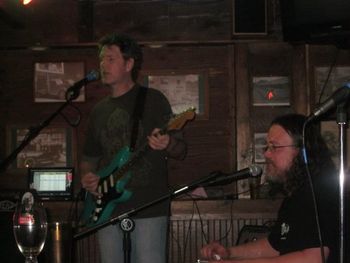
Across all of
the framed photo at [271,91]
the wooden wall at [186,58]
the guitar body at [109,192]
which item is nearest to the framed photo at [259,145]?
the wooden wall at [186,58]

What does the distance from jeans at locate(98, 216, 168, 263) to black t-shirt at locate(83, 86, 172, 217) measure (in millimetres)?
63

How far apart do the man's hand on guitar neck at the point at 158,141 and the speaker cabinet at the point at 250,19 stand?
148 cm

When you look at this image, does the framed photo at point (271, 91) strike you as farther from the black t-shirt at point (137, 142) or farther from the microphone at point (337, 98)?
the microphone at point (337, 98)

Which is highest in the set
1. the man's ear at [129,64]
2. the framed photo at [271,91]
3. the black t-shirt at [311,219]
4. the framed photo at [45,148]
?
the man's ear at [129,64]

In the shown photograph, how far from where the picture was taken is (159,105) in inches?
150

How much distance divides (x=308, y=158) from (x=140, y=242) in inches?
46.7

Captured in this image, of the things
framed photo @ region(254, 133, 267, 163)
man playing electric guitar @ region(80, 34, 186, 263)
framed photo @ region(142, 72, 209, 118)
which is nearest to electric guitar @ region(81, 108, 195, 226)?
man playing electric guitar @ region(80, 34, 186, 263)

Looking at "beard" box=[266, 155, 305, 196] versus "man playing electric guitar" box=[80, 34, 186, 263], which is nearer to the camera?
"beard" box=[266, 155, 305, 196]

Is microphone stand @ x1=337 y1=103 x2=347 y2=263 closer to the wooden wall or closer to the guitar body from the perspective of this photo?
the guitar body

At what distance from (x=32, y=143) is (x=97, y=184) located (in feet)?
4.32

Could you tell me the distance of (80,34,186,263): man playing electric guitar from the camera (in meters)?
3.47

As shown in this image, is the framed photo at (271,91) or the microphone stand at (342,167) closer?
the microphone stand at (342,167)

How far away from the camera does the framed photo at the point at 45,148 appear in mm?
4773

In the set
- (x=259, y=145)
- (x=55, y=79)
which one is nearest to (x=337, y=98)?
(x=259, y=145)
